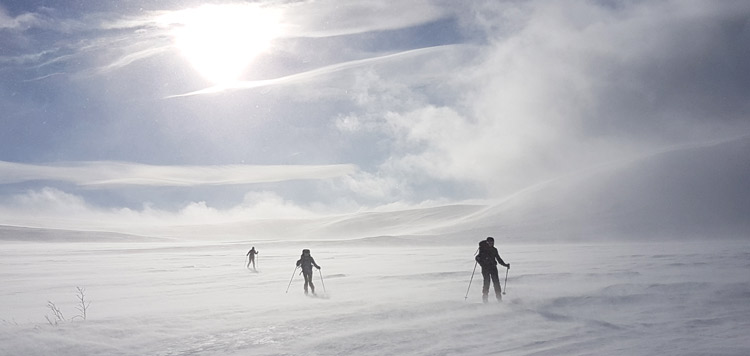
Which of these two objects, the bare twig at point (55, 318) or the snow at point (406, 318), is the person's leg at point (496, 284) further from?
the bare twig at point (55, 318)

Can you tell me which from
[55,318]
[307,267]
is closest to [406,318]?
[307,267]

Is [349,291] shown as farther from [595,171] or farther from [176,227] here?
[176,227]

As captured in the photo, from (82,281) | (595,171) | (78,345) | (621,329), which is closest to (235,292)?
(78,345)

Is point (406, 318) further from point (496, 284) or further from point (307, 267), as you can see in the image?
point (307, 267)

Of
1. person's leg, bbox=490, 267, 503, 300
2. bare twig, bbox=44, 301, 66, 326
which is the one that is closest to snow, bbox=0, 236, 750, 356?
bare twig, bbox=44, 301, 66, 326

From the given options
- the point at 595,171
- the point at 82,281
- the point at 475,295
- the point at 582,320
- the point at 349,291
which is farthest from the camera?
the point at 595,171

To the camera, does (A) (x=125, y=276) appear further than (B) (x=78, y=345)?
Yes

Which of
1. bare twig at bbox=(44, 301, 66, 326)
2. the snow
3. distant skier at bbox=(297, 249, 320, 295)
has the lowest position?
the snow

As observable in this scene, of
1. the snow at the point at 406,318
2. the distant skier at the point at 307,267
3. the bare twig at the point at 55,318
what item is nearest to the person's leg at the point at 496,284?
the snow at the point at 406,318

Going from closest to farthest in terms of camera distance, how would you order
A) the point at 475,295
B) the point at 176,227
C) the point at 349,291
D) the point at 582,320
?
the point at 582,320 → the point at 475,295 → the point at 349,291 → the point at 176,227

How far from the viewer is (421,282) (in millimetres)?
19406

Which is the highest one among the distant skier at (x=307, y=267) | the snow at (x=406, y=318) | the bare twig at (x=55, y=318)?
the distant skier at (x=307, y=267)

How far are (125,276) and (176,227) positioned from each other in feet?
477

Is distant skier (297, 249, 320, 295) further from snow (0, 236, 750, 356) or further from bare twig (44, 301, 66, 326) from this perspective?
bare twig (44, 301, 66, 326)
